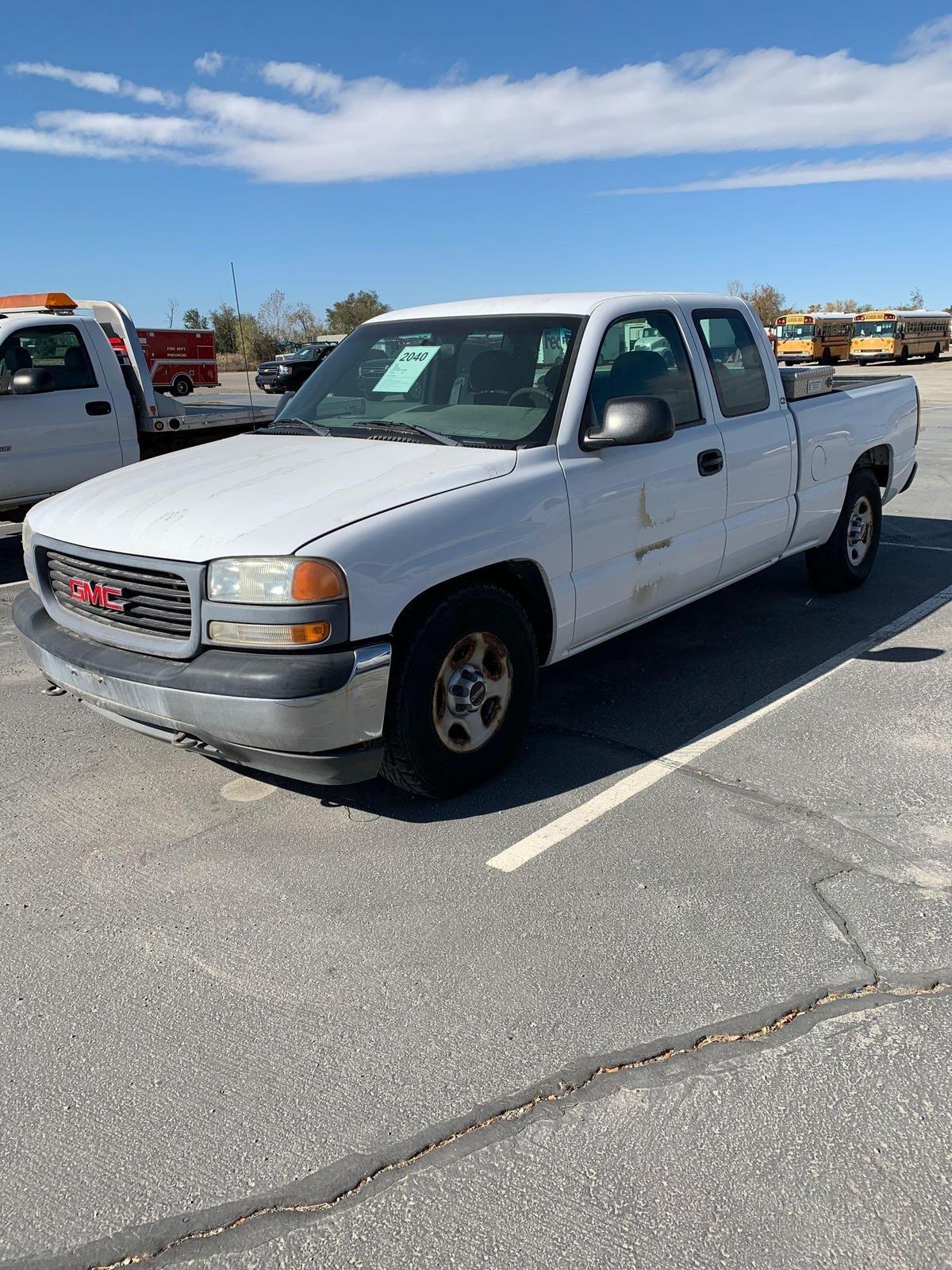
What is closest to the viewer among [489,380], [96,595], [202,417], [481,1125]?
[481,1125]

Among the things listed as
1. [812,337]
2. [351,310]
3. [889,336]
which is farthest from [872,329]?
[351,310]

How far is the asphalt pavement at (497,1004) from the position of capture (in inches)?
85.4

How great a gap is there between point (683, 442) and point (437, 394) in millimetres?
1166

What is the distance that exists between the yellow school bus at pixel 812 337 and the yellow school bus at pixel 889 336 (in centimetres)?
62

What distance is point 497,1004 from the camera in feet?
9.30

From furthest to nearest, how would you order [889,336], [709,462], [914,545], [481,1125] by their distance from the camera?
[889,336] → [914,545] → [709,462] → [481,1125]

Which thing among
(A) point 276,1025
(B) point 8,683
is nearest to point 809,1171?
(A) point 276,1025

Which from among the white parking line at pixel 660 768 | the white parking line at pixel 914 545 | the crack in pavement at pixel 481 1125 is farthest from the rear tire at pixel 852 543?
the crack in pavement at pixel 481 1125

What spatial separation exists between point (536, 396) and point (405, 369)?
30.9 inches

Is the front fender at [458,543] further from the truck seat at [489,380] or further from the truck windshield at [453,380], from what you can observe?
the truck seat at [489,380]

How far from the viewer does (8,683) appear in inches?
221

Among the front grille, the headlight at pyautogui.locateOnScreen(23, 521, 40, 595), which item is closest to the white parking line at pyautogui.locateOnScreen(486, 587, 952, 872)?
the front grille

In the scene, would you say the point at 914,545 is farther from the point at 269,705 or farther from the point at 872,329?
the point at 872,329

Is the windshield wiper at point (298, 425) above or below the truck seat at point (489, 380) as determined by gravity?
below
